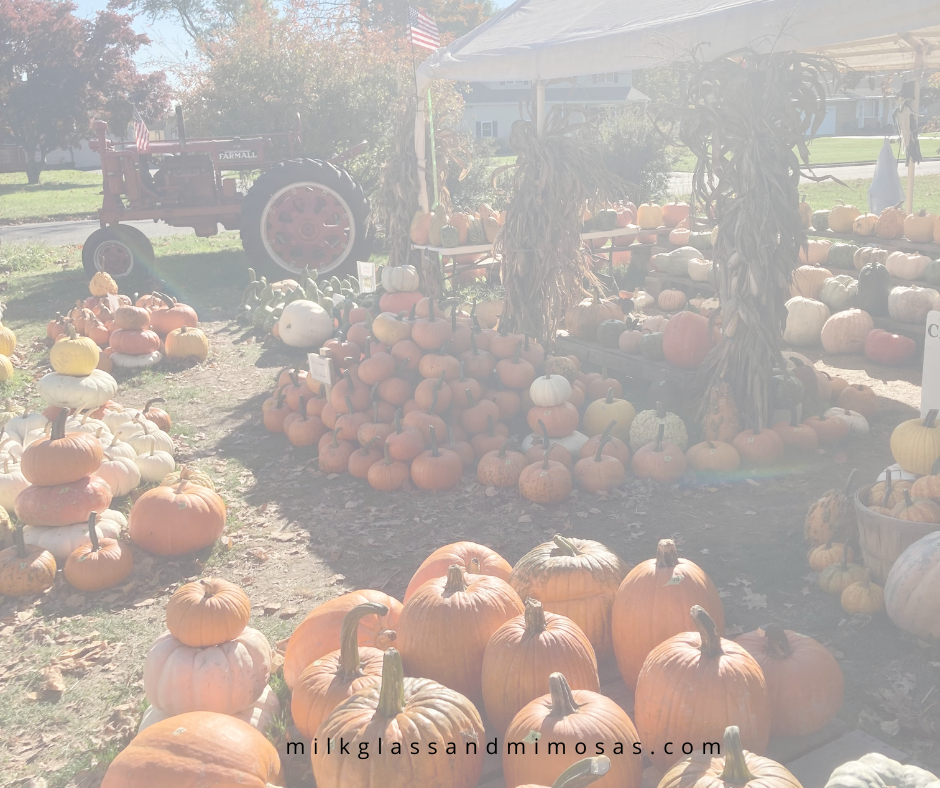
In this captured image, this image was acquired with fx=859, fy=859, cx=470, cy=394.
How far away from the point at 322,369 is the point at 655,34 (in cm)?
319

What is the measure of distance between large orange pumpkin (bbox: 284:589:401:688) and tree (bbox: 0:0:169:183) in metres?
34.8

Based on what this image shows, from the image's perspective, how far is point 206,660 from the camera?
3.00 meters

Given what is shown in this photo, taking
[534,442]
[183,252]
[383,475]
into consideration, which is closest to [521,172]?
[534,442]

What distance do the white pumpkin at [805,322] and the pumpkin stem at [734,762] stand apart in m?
6.96

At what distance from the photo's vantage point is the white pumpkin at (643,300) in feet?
33.9

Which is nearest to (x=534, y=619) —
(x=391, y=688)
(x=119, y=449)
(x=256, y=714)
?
(x=391, y=688)

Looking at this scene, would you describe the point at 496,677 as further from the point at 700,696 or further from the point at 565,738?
the point at 700,696

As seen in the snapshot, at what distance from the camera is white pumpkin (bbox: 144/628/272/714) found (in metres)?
2.93

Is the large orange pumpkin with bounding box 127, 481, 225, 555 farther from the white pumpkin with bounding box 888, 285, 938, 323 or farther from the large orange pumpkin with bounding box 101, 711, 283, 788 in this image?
the white pumpkin with bounding box 888, 285, 938, 323

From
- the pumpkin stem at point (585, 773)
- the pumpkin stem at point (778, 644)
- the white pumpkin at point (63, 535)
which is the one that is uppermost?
the pumpkin stem at point (585, 773)

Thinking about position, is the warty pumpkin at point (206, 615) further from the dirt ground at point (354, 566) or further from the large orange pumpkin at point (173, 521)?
the large orange pumpkin at point (173, 521)

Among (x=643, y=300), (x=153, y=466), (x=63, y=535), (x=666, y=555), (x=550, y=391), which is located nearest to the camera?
(x=666, y=555)

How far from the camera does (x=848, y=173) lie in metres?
26.2

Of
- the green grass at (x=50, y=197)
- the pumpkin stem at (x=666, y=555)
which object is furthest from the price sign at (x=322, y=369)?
the green grass at (x=50, y=197)
